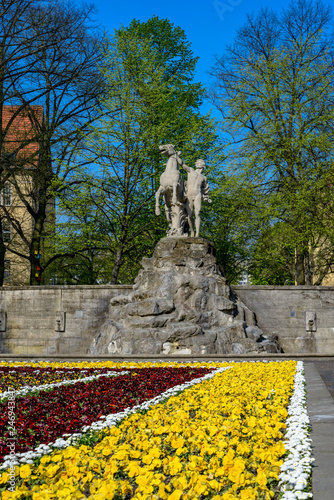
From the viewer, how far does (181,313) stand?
15891 mm

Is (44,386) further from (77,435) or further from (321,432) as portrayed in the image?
(321,432)

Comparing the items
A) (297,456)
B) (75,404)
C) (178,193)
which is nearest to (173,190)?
(178,193)

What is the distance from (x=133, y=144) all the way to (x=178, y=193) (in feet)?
26.6

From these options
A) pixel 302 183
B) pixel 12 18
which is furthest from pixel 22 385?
pixel 302 183

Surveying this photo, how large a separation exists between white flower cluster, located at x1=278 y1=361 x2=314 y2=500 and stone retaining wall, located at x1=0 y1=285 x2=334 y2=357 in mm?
12710

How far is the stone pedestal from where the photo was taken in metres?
15.3

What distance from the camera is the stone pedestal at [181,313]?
15.3 metres

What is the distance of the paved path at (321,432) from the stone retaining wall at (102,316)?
946 centimetres

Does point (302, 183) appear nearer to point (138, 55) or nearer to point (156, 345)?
point (138, 55)

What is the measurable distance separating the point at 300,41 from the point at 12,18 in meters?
13.5

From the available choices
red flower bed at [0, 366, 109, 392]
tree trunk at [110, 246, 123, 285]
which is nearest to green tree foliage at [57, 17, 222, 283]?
tree trunk at [110, 246, 123, 285]

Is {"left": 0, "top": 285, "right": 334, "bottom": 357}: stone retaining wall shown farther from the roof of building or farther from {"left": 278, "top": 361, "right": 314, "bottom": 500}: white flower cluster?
{"left": 278, "top": 361, "right": 314, "bottom": 500}: white flower cluster

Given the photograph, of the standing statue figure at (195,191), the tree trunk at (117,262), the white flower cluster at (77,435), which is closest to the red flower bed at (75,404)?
the white flower cluster at (77,435)

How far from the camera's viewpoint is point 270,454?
408cm
